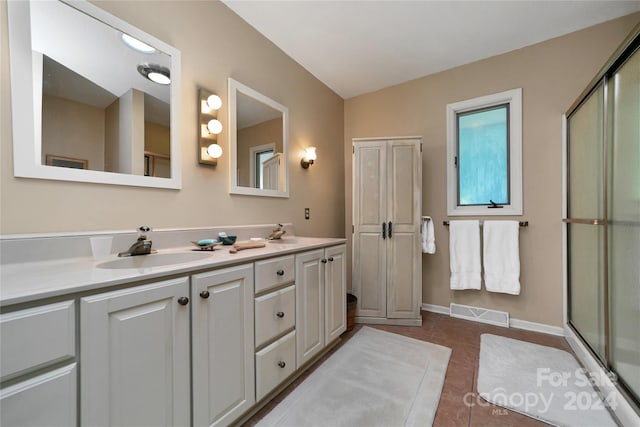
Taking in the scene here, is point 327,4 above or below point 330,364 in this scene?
above

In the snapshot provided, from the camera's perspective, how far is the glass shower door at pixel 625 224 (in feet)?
4.20

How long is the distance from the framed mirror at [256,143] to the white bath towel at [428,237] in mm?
1469

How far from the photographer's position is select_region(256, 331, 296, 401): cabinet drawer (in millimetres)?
1305

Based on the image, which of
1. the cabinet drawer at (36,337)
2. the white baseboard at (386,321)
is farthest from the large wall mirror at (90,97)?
the white baseboard at (386,321)

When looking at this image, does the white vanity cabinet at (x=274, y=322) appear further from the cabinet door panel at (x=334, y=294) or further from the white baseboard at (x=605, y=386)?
the white baseboard at (x=605, y=386)

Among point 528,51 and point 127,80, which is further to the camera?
point 528,51

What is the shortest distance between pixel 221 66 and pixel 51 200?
4.38 feet

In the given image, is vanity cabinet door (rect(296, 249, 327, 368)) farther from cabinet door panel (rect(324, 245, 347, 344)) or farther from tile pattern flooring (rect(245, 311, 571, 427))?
tile pattern flooring (rect(245, 311, 571, 427))

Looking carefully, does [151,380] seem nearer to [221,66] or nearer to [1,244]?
[1,244]

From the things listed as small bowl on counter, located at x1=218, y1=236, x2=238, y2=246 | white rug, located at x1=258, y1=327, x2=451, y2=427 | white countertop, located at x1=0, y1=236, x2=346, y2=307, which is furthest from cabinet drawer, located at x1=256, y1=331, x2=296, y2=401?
small bowl on counter, located at x1=218, y1=236, x2=238, y2=246

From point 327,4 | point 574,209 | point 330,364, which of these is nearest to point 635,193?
point 574,209

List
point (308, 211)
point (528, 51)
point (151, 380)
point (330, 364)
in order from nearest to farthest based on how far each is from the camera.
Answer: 1. point (151, 380)
2. point (330, 364)
3. point (528, 51)
4. point (308, 211)

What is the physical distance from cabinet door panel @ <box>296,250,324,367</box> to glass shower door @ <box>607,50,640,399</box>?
1.67 meters

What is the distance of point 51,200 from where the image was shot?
3.68 feet
